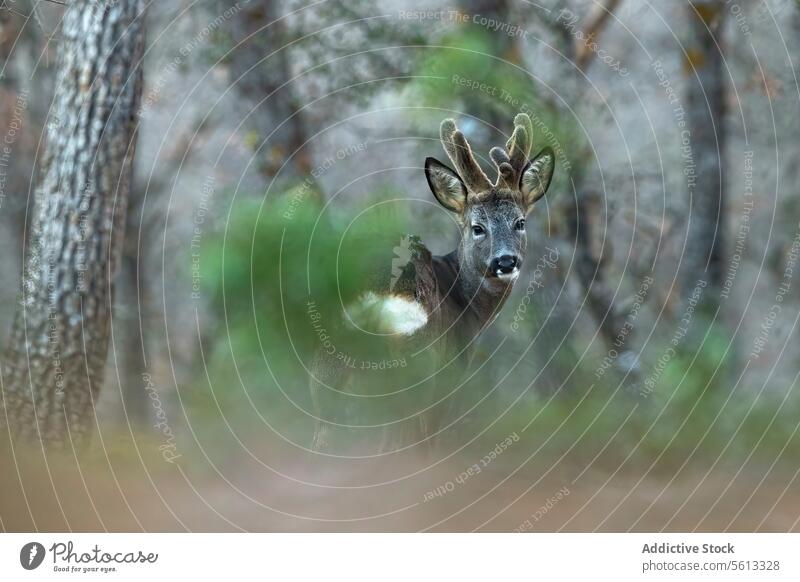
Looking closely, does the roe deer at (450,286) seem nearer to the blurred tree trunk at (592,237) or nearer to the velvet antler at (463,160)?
the velvet antler at (463,160)

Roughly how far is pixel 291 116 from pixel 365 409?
1.47 m

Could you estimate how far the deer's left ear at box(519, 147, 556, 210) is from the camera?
4.03 meters

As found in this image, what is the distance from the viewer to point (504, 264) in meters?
3.95

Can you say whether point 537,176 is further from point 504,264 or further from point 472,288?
point 472,288

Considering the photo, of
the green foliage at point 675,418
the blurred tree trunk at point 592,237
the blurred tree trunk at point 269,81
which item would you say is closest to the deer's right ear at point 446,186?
the blurred tree trunk at point 269,81

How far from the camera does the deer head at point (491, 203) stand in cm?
391

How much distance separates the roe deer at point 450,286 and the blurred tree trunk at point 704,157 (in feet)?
3.30

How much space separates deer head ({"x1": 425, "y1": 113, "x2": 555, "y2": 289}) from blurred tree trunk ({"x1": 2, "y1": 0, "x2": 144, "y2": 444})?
4.52 ft

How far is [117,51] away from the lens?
4.11 m

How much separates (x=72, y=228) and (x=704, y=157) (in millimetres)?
2988
